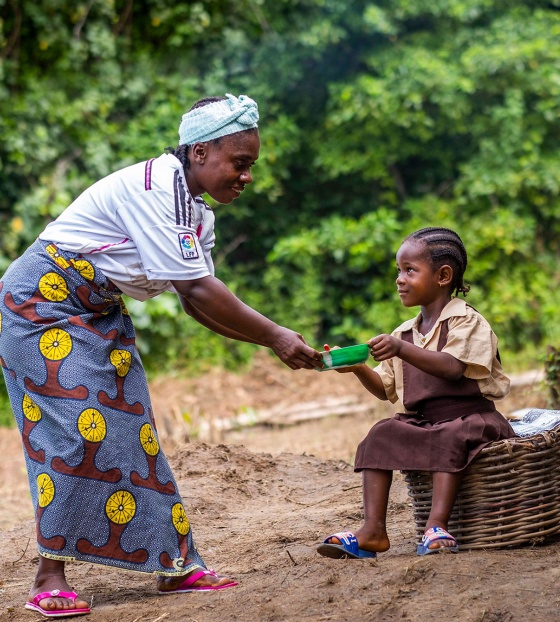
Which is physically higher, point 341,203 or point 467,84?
point 467,84

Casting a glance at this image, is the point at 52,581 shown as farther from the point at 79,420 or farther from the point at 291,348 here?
the point at 291,348

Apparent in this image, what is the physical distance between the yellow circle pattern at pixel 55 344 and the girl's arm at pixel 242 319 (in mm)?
428

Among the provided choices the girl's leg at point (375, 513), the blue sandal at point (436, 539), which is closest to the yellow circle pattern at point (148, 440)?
the girl's leg at point (375, 513)

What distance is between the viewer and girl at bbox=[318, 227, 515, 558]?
10.6 feet

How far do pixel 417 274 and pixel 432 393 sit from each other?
473 millimetres

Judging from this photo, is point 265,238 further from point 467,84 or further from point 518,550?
point 518,550

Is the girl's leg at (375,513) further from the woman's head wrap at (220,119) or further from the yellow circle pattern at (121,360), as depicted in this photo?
the woman's head wrap at (220,119)

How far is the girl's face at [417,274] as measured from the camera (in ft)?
11.5

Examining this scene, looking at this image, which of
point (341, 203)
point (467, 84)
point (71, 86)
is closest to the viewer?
point (71, 86)

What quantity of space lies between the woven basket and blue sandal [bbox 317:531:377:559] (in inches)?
14.9

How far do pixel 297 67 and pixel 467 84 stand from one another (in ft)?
7.29

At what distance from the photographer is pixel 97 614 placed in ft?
10.3

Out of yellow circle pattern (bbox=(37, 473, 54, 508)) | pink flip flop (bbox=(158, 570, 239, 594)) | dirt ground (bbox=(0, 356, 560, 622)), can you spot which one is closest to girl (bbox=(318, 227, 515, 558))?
dirt ground (bbox=(0, 356, 560, 622))

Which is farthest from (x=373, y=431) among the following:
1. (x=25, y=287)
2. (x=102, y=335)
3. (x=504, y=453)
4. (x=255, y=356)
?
(x=255, y=356)
